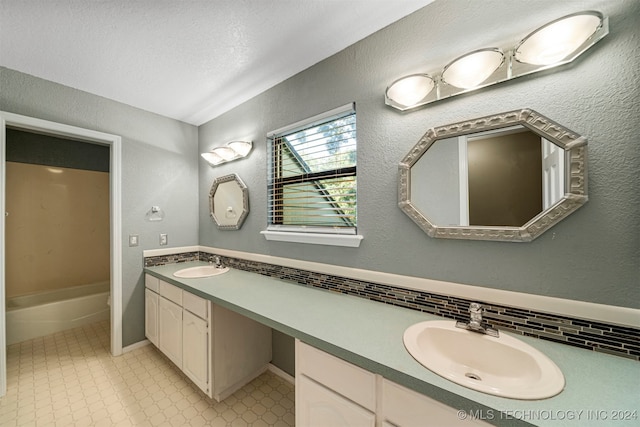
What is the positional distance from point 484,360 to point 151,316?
2.50 metres

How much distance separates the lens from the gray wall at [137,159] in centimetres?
175

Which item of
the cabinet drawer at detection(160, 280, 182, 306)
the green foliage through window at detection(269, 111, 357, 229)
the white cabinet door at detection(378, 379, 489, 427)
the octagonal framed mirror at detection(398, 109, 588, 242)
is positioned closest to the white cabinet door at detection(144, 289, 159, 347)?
the cabinet drawer at detection(160, 280, 182, 306)

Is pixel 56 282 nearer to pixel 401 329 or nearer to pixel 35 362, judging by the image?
pixel 35 362

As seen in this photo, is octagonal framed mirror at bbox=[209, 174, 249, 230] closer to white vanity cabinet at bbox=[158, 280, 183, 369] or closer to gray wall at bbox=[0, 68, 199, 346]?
gray wall at bbox=[0, 68, 199, 346]

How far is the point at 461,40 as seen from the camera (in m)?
1.07

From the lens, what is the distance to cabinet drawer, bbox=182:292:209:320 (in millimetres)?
1491

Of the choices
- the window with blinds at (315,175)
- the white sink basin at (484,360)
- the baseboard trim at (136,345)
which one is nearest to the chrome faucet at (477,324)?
the white sink basin at (484,360)

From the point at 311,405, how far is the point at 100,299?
125 inches

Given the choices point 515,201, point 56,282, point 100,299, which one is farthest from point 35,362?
point 515,201

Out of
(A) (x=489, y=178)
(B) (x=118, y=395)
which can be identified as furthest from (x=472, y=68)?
(B) (x=118, y=395)

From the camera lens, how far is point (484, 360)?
91 cm

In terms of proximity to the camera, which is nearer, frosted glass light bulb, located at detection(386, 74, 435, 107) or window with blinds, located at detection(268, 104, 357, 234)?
frosted glass light bulb, located at detection(386, 74, 435, 107)

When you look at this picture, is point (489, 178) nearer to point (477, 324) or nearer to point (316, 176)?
point (477, 324)

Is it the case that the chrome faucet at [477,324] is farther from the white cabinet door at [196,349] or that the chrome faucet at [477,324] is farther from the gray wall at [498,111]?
the white cabinet door at [196,349]
